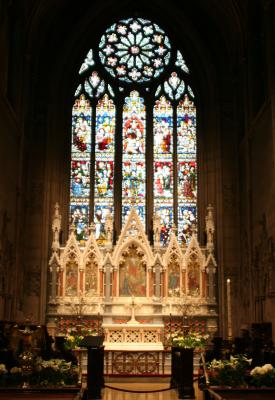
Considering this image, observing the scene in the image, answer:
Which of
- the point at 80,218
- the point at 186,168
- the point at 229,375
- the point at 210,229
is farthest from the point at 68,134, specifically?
the point at 229,375

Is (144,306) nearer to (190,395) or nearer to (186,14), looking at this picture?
(190,395)

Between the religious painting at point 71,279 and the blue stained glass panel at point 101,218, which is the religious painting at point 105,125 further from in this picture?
the religious painting at point 71,279

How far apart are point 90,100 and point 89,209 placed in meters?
4.51

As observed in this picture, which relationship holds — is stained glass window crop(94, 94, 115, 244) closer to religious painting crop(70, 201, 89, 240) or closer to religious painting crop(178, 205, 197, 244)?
religious painting crop(70, 201, 89, 240)

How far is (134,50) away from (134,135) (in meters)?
3.84

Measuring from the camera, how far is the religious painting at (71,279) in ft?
72.3

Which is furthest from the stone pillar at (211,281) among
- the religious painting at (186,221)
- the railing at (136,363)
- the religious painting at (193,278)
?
the railing at (136,363)

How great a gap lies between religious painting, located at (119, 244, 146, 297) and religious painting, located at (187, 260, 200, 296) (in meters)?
1.58

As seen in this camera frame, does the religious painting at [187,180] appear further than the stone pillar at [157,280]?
Yes

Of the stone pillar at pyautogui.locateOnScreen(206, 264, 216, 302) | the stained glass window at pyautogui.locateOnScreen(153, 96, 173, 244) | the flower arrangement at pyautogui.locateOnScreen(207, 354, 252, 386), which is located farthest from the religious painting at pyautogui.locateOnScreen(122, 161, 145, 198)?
the flower arrangement at pyautogui.locateOnScreen(207, 354, 252, 386)

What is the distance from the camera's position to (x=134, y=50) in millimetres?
26422

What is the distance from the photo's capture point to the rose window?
26.1 metres

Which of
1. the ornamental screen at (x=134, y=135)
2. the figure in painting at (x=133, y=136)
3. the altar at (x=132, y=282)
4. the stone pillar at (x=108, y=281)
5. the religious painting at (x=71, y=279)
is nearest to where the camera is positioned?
the altar at (x=132, y=282)

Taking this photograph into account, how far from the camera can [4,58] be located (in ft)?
67.3
